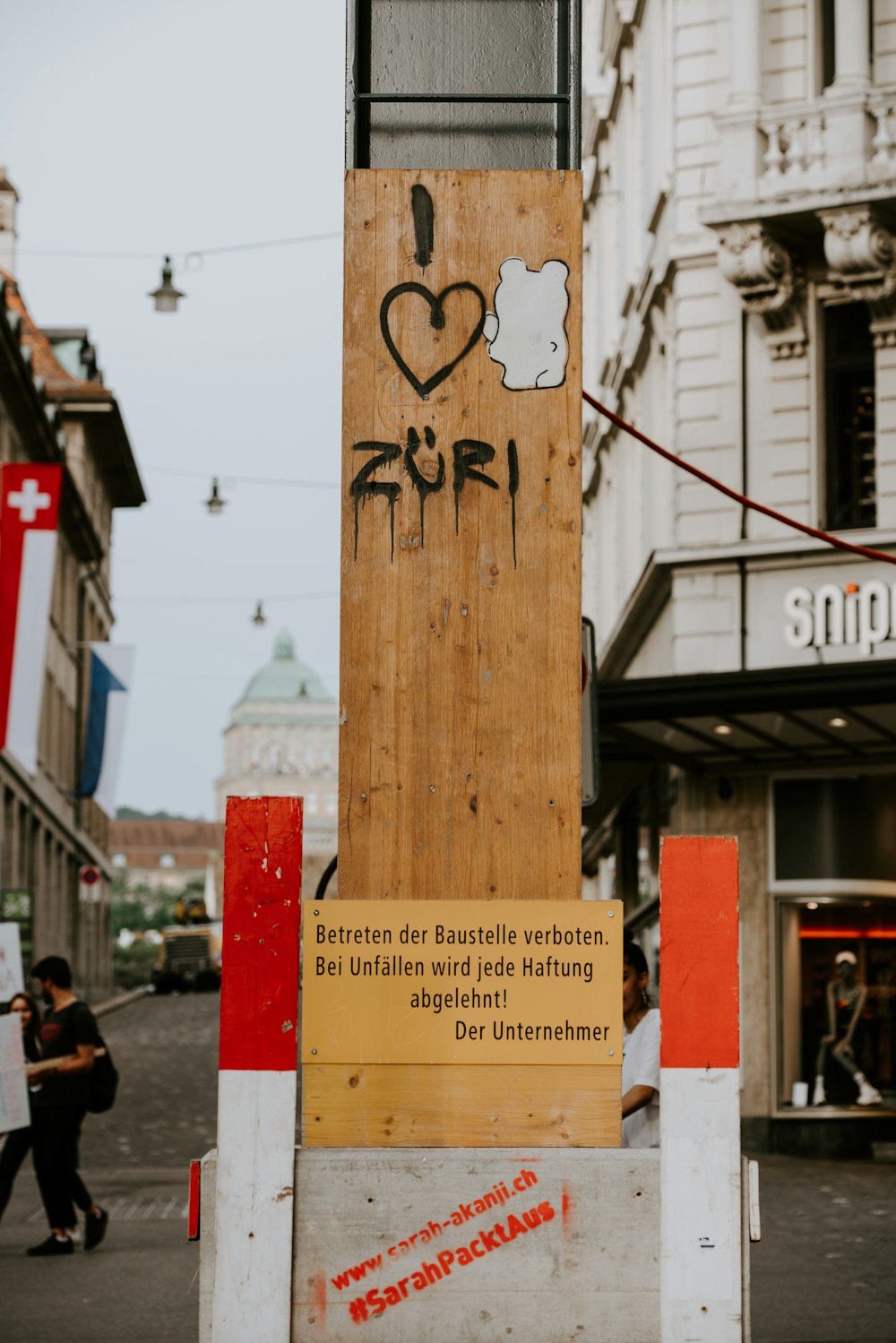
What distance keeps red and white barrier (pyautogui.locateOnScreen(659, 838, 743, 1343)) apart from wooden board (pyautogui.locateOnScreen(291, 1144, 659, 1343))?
0.16ft

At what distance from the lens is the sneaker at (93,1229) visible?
12.9m

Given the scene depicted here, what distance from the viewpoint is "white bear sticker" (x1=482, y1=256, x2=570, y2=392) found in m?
4.92

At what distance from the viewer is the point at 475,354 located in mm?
4930

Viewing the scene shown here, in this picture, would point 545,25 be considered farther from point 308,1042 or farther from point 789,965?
point 789,965

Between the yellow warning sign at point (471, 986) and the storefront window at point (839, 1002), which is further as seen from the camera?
the storefront window at point (839, 1002)

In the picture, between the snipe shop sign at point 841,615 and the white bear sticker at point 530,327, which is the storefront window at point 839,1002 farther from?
the white bear sticker at point 530,327

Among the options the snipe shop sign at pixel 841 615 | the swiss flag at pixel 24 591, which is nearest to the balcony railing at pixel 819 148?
the snipe shop sign at pixel 841 615

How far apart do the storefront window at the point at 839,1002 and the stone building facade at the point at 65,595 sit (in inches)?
970

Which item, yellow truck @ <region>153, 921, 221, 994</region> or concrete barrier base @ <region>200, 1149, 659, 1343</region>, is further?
yellow truck @ <region>153, 921, 221, 994</region>

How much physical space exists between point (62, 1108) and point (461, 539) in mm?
9109

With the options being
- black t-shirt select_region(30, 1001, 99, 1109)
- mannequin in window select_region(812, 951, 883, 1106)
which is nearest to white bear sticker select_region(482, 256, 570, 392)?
black t-shirt select_region(30, 1001, 99, 1109)

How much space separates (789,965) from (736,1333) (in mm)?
16208

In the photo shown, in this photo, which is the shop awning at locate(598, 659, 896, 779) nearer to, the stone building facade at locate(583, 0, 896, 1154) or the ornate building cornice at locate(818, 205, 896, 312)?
the stone building facade at locate(583, 0, 896, 1154)

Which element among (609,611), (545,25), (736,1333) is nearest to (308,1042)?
(736,1333)
